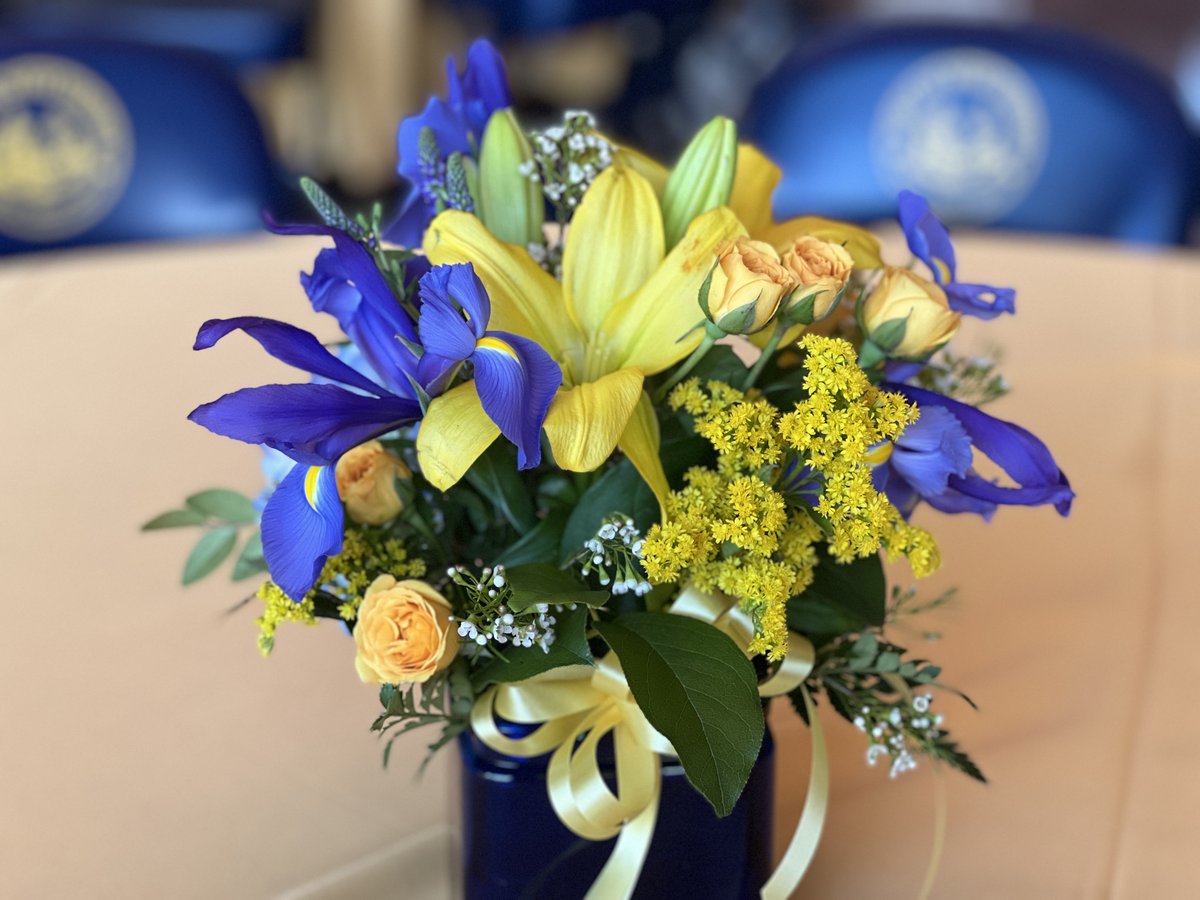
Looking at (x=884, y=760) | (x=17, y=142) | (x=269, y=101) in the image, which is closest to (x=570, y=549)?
(x=884, y=760)

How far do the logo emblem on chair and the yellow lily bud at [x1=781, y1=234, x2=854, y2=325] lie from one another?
1.59 metres

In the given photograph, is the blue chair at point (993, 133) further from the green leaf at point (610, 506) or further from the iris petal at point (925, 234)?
the green leaf at point (610, 506)

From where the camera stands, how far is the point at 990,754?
0.86m

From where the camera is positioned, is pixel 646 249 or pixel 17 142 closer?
pixel 646 249

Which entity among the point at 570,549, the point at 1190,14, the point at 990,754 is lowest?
the point at 1190,14

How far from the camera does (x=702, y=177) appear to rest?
2.03ft

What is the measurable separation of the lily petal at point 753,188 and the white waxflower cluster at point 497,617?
0.75 ft

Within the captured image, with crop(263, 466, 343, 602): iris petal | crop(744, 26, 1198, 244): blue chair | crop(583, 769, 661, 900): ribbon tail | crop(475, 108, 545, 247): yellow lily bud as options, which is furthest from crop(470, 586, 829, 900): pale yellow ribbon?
crop(744, 26, 1198, 244): blue chair

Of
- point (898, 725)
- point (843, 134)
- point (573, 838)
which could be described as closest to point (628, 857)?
point (573, 838)

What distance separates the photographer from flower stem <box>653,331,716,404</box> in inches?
22.6

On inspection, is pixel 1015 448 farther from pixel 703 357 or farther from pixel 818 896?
pixel 818 896

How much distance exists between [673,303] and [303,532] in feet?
0.61

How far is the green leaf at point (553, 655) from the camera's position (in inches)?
21.9

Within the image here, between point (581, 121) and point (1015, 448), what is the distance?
0.26 m
